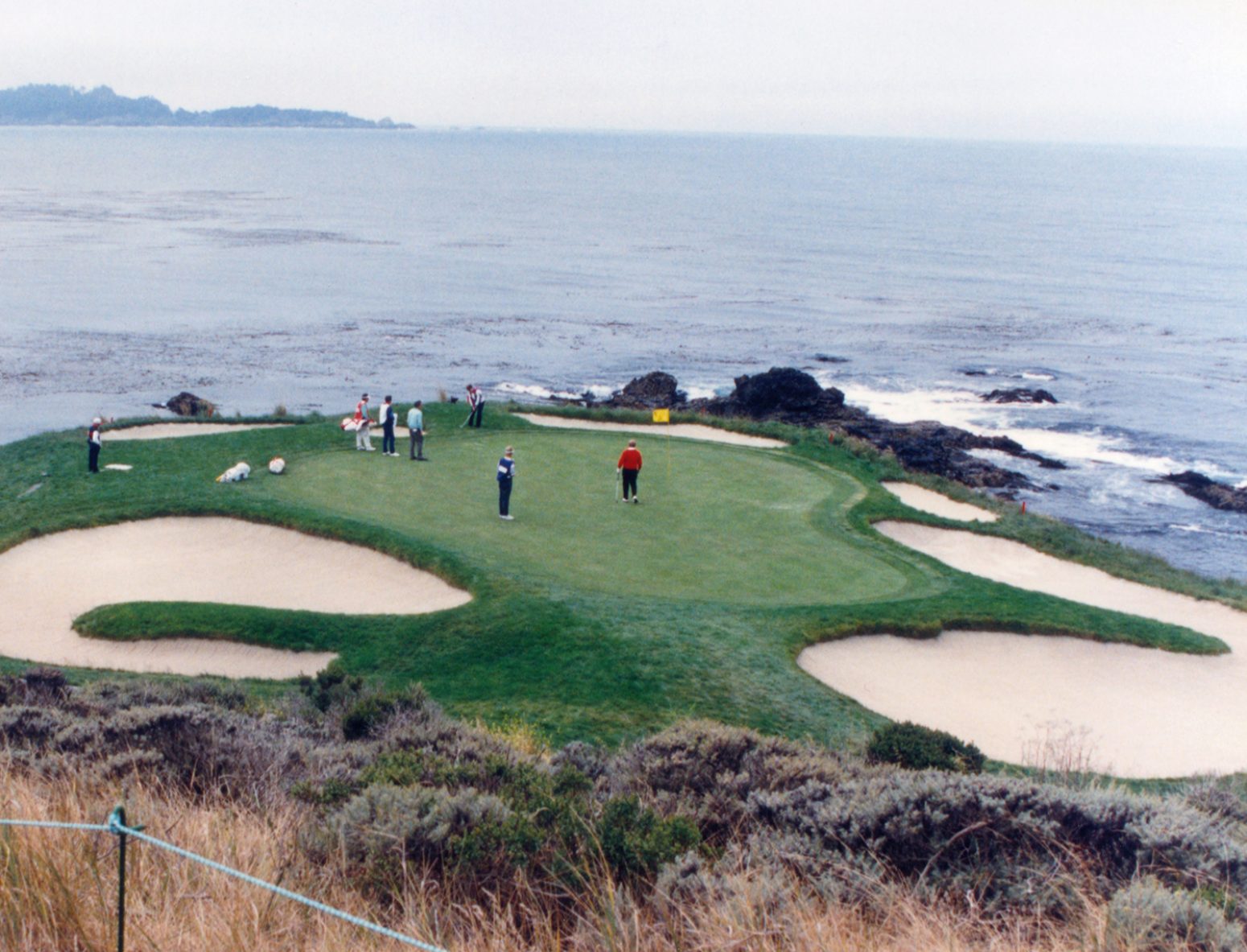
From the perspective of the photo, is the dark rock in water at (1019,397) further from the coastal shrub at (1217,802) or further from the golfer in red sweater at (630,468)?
the coastal shrub at (1217,802)

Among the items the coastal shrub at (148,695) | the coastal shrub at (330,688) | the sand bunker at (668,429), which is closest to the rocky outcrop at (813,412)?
the sand bunker at (668,429)

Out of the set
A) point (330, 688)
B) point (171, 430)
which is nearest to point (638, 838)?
point (330, 688)

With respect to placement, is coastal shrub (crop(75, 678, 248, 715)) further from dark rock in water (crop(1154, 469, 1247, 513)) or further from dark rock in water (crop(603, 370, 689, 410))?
dark rock in water (crop(1154, 469, 1247, 513))

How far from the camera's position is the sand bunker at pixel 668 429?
108 ft

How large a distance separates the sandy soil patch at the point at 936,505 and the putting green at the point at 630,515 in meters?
1.73

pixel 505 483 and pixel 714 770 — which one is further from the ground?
pixel 714 770

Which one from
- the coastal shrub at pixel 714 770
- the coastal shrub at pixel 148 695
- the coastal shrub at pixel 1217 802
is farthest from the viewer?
the coastal shrub at pixel 148 695

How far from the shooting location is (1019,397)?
58.0 m

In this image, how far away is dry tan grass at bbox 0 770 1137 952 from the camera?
18.9 feet

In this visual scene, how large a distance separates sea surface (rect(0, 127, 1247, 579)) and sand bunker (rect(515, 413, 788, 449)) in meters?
13.6

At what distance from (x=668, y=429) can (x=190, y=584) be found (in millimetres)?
17134

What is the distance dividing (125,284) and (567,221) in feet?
224

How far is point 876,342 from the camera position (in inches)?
2862

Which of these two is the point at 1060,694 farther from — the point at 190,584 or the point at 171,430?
the point at 171,430
